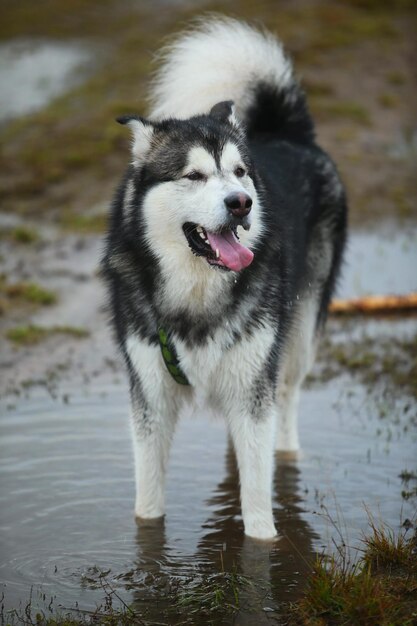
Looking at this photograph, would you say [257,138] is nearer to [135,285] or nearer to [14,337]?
[135,285]

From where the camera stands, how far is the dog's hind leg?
5.55m

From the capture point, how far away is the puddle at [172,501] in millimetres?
4043

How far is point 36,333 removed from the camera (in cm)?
807

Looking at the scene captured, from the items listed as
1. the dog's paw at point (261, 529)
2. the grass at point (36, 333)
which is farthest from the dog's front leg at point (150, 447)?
the grass at point (36, 333)

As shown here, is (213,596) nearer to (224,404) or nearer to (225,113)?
(224,404)

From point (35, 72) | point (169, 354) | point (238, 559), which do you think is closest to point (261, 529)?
point (238, 559)

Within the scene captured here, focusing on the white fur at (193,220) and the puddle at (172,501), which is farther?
the puddle at (172,501)

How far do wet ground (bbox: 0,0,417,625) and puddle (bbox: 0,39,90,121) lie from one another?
2.08 m

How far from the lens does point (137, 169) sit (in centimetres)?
416

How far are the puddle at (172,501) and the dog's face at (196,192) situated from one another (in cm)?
120

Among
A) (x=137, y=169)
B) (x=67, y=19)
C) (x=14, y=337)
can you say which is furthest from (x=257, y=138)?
(x=67, y=19)

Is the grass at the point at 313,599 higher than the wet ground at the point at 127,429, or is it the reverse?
the grass at the point at 313,599

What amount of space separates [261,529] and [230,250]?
141 cm

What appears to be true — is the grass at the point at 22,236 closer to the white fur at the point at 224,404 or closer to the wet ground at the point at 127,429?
the wet ground at the point at 127,429
